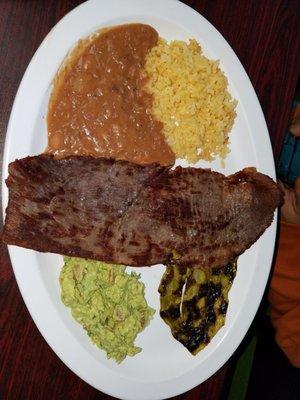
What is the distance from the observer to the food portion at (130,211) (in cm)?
196

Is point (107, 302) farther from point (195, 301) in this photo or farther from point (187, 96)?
point (187, 96)

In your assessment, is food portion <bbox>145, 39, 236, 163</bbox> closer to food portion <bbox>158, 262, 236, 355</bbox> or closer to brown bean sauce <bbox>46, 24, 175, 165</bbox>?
brown bean sauce <bbox>46, 24, 175, 165</bbox>

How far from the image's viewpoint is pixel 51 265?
84.5 inches

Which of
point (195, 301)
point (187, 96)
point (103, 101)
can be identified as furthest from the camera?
point (195, 301)

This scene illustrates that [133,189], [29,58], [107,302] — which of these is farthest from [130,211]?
[29,58]

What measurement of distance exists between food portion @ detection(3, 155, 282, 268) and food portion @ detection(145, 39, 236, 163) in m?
0.16

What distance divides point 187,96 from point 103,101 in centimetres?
40

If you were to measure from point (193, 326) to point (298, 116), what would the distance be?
4.57ft

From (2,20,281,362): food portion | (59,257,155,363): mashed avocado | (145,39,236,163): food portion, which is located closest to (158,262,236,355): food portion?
(2,20,281,362): food portion

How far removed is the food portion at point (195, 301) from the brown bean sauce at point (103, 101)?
23.6 inches

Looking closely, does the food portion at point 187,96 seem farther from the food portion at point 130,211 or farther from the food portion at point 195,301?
the food portion at point 195,301

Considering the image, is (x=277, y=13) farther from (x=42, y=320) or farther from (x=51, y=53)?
(x=42, y=320)

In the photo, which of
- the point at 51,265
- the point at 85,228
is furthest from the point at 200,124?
the point at 51,265

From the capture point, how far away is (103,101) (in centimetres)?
208
